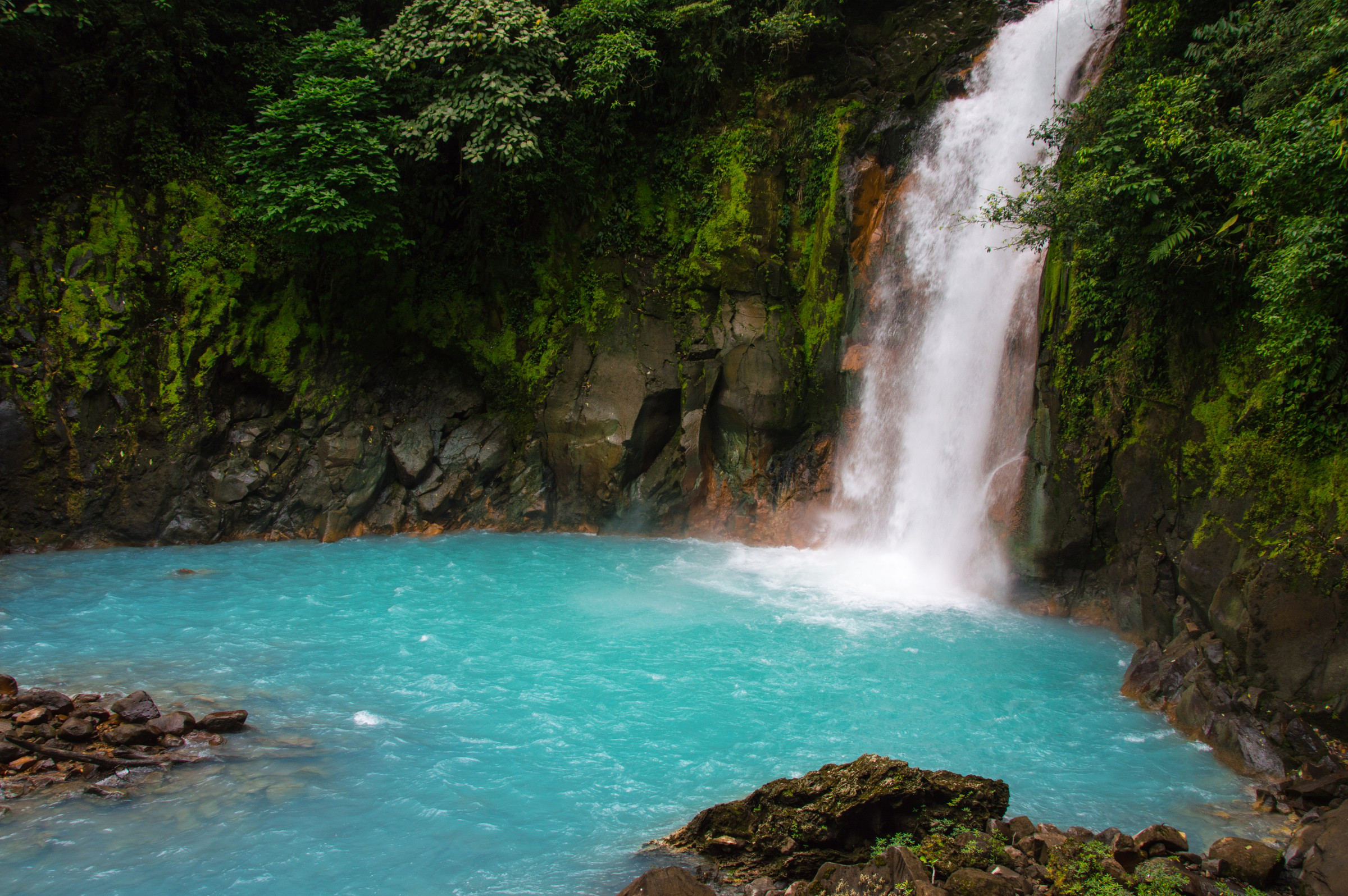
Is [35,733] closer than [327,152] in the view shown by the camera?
Yes

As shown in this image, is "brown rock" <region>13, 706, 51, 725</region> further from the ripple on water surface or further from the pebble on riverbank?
the ripple on water surface

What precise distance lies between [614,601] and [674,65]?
38.4 ft

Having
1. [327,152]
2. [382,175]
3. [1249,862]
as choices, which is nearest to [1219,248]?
[1249,862]

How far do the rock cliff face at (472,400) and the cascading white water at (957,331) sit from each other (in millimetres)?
806

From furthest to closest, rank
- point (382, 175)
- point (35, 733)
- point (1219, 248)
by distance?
point (382, 175)
point (1219, 248)
point (35, 733)

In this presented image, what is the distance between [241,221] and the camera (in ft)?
50.9

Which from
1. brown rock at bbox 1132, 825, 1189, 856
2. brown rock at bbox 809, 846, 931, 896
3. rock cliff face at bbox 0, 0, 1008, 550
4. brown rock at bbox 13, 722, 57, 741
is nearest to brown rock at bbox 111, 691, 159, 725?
brown rock at bbox 13, 722, 57, 741

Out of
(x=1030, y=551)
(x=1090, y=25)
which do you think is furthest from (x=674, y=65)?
(x=1030, y=551)

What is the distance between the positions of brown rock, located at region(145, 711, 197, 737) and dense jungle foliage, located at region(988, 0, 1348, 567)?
1077 cm

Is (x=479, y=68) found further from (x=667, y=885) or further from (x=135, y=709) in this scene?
(x=667, y=885)

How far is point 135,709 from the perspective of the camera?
7227 millimetres

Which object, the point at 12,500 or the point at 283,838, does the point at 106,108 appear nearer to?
the point at 12,500

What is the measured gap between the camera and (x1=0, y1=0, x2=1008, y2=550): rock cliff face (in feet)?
45.9

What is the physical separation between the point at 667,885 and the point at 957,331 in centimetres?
1133
